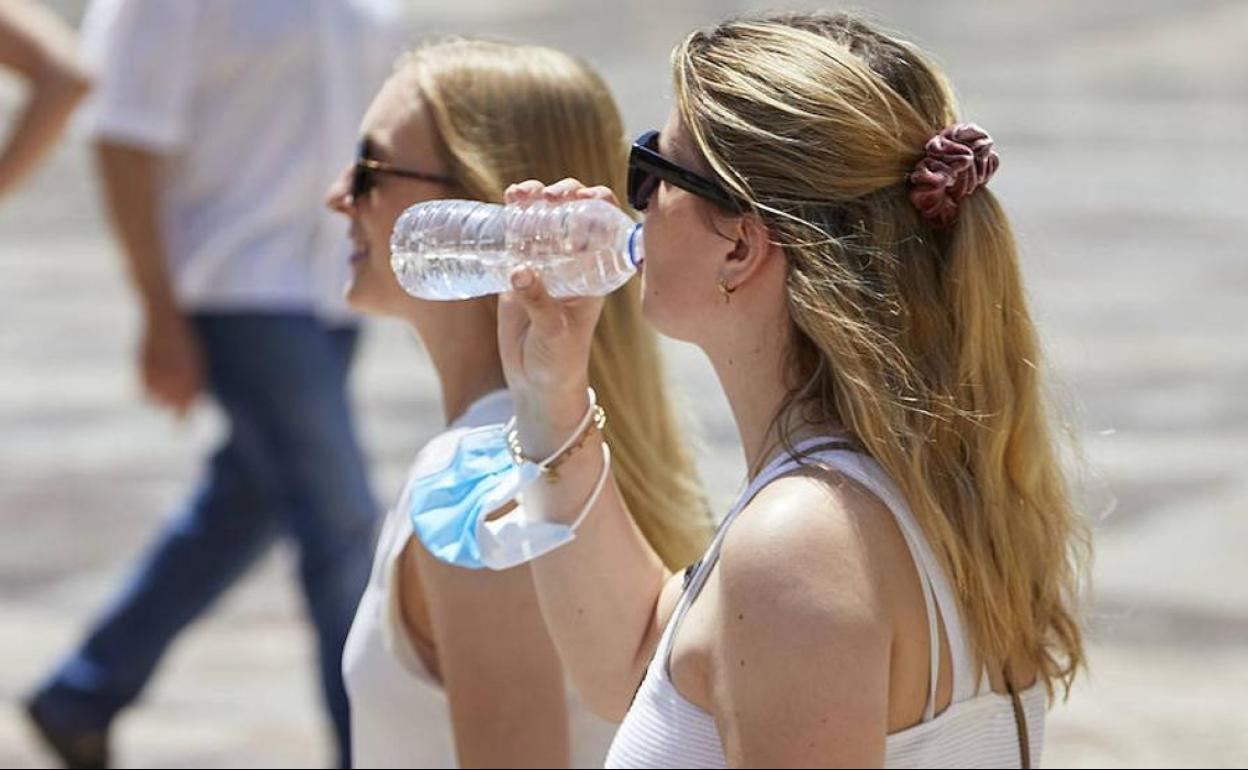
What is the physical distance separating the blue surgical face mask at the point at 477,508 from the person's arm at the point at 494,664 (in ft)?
0.31

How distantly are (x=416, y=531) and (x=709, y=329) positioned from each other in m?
0.59

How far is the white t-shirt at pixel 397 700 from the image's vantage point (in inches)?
122

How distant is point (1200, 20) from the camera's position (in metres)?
21.8

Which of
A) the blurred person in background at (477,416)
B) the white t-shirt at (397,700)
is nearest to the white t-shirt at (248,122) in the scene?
the blurred person in background at (477,416)

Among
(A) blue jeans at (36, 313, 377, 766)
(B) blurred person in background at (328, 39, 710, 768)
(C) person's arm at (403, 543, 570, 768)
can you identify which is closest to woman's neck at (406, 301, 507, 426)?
(B) blurred person in background at (328, 39, 710, 768)

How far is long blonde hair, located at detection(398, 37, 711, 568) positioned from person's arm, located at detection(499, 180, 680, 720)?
30 centimetres

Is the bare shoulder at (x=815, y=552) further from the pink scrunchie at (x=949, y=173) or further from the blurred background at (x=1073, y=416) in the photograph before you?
the blurred background at (x=1073, y=416)

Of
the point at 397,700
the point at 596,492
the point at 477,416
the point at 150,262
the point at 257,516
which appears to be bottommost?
the point at 257,516

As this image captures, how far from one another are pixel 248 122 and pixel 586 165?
2083 millimetres

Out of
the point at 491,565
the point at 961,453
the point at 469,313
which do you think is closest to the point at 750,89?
the point at 961,453

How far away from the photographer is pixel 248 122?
16.9ft

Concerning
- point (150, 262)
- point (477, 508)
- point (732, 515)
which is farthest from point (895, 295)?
point (150, 262)

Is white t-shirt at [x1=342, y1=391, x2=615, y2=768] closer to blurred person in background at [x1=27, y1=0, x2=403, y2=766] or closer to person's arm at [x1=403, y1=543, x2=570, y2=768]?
person's arm at [x1=403, y1=543, x2=570, y2=768]

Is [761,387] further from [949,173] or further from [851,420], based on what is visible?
[949,173]
